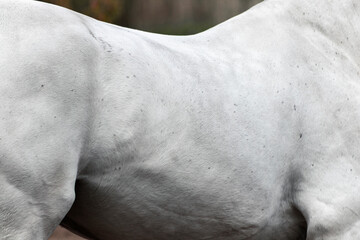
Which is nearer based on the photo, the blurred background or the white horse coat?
the white horse coat

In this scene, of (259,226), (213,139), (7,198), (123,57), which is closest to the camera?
(7,198)

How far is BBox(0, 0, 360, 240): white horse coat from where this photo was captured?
2100mm

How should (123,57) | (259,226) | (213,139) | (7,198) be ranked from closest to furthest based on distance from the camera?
(7,198) → (123,57) → (213,139) → (259,226)

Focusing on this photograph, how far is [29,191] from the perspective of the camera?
2.08 metres

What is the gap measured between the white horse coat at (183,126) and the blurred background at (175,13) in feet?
19.1

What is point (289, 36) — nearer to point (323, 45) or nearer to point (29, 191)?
point (323, 45)

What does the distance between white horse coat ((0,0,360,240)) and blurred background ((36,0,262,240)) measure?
5.82 m

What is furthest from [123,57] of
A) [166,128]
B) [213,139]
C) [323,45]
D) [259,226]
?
[323,45]

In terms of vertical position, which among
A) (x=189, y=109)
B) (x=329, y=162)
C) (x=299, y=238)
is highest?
(x=189, y=109)

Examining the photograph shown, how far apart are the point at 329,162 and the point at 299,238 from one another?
320 millimetres

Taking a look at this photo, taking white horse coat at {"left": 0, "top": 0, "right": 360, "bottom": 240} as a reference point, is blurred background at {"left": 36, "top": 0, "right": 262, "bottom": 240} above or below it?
below

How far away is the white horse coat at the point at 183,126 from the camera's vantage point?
6.89 ft

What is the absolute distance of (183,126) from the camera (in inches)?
93.9

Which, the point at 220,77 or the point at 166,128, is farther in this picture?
the point at 220,77
